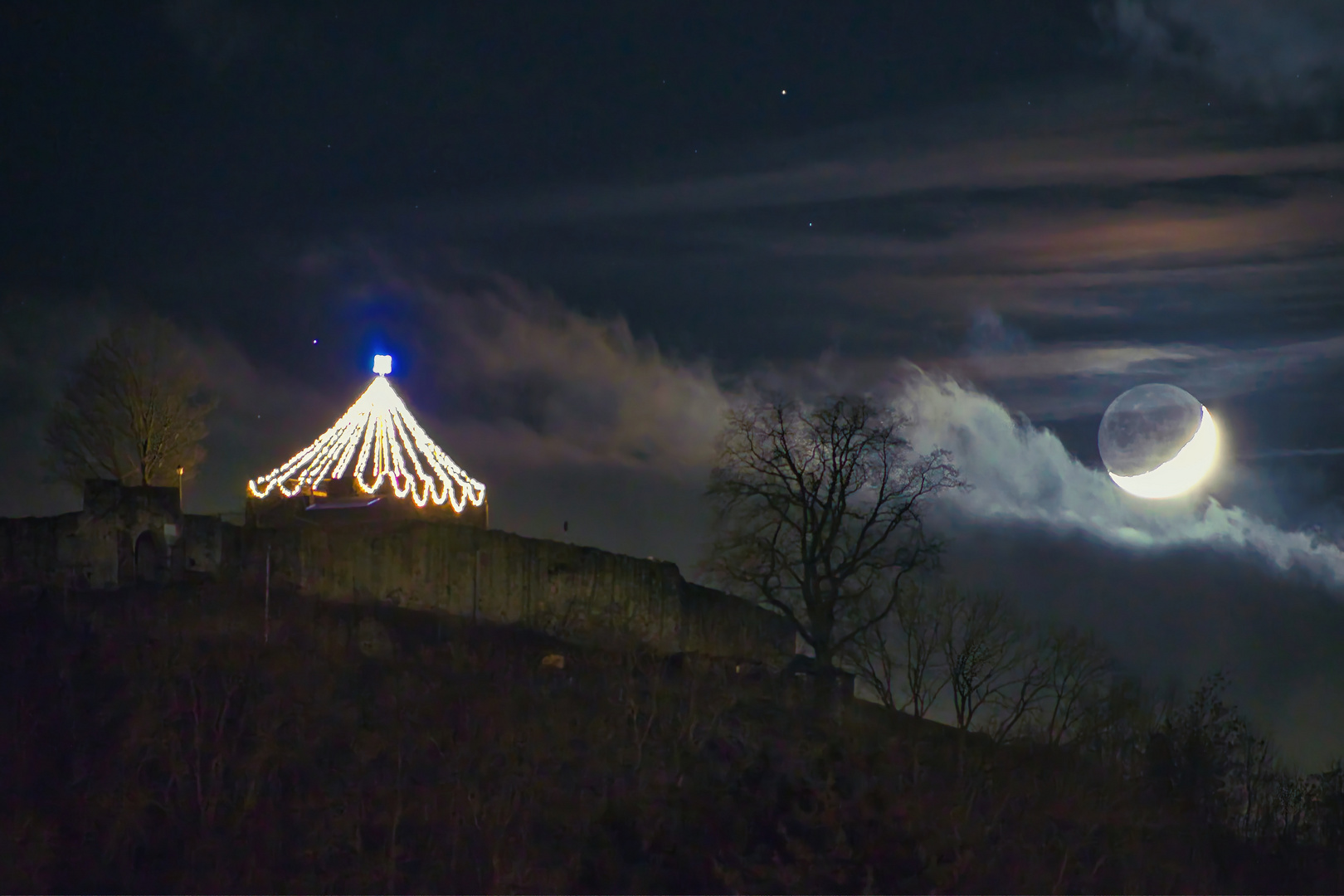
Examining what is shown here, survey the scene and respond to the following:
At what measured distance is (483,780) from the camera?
17.3 metres

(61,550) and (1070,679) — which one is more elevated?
(61,550)

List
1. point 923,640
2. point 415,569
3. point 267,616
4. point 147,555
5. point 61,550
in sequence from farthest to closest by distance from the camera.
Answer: point 923,640
point 147,555
point 415,569
point 61,550
point 267,616

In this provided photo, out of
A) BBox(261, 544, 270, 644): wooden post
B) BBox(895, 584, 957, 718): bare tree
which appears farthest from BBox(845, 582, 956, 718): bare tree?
BBox(261, 544, 270, 644): wooden post

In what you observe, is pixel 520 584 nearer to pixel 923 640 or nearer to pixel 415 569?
pixel 415 569

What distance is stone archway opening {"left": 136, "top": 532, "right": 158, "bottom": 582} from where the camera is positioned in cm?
2262

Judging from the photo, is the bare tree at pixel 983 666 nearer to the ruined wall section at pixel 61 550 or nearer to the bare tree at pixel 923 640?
the bare tree at pixel 923 640

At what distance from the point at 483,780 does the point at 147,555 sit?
864 centimetres

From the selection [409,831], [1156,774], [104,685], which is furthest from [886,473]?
[104,685]

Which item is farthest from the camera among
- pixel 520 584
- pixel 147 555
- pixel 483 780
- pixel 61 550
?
pixel 147 555

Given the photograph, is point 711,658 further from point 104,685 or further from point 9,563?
point 9,563

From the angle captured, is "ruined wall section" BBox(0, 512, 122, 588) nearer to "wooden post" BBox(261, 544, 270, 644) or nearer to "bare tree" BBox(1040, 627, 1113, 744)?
"wooden post" BBox(261, 544, 270, 644)

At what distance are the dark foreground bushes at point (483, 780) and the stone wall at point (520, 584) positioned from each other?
0.71m

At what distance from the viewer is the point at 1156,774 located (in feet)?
71.9

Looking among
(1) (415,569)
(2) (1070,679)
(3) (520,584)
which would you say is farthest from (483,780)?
(2) (1070,679)
